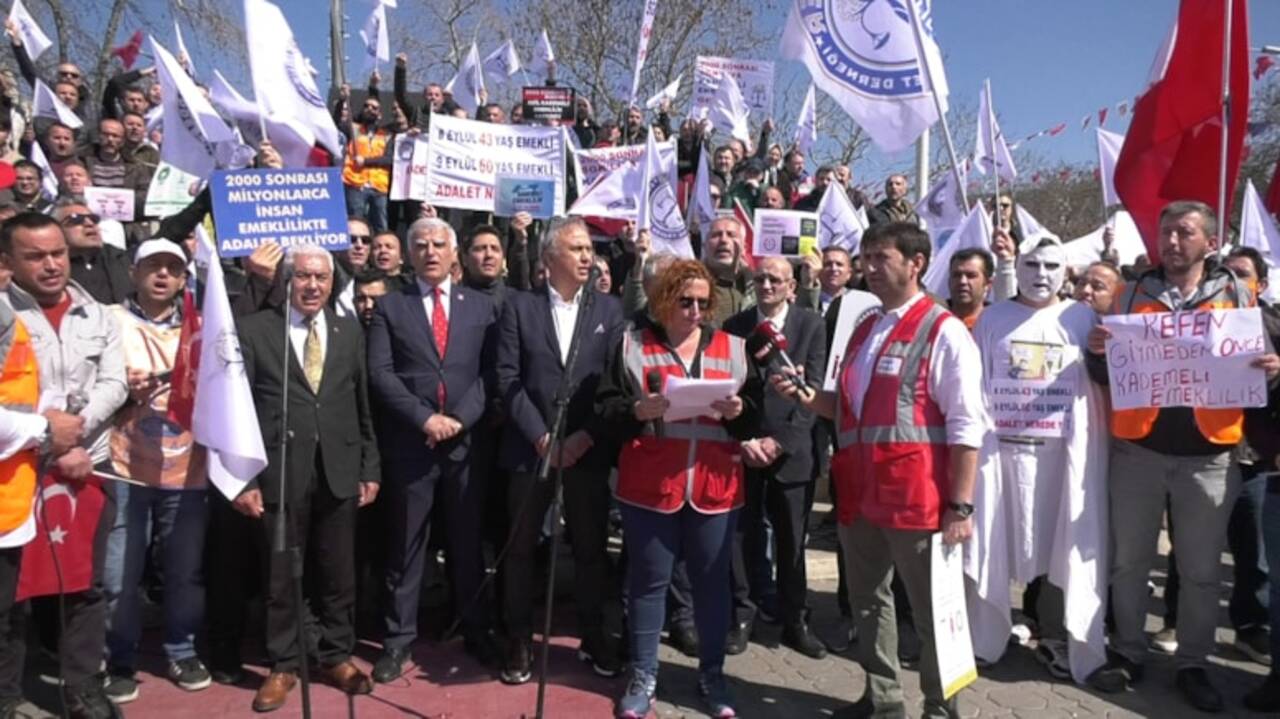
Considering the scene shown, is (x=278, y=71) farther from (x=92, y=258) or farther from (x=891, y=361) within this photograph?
(x=891, y=361)

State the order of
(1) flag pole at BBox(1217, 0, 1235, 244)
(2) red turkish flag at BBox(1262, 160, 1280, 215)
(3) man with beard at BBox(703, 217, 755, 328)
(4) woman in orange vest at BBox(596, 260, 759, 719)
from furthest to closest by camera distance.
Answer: (2) red turkish flag at BBox(1262, 160, 1280, 215) < (3) man with beard at BBox(703, 217, 755, 328) < (1) flag pole at BBox(1217, 0, 1235, 244) < (4) woman in orange vest at BBox(596, 260, 759, 719)

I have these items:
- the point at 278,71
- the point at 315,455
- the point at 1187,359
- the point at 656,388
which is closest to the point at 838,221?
the point at 1187,359

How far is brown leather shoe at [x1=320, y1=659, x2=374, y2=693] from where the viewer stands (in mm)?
4633

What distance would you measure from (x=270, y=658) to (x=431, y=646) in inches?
36.8

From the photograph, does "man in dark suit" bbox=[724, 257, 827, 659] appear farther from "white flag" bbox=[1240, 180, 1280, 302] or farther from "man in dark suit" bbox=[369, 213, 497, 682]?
"white flag" bbox=[1240, 180, 1280, 302]

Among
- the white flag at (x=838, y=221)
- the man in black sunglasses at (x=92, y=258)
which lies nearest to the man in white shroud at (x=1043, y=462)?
the white flag at (x=838, y=221)

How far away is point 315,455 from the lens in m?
4.55

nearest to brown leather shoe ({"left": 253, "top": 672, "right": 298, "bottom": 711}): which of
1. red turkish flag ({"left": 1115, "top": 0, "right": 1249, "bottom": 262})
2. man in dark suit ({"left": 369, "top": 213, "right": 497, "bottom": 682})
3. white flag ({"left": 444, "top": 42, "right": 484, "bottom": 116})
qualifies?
man in dark suit ({"left": 369, "top": 213, "right": 497, "bottom": 682})

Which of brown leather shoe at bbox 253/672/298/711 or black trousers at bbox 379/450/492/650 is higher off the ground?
black trousers at bbox 379/450/492/650

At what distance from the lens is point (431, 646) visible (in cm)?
534

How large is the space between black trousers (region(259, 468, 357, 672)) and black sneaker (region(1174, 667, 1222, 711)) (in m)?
4.28

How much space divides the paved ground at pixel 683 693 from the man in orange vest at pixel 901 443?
2.11 ft

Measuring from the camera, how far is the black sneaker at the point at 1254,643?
5334 mm

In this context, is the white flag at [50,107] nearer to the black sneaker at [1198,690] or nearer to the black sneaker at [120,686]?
the black sneaker at [120,686]
